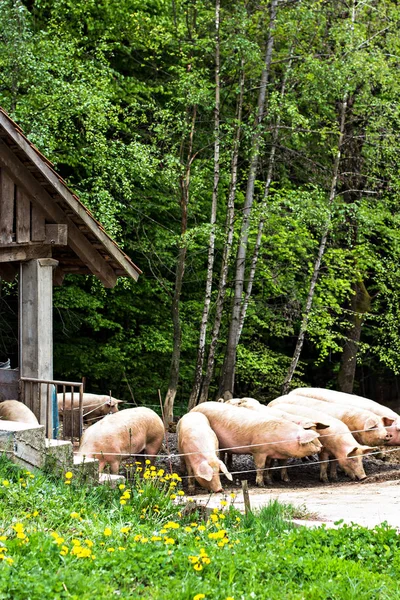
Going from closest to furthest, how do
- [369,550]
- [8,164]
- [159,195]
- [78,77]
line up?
[369,550] < [8,164] < [78,77] < [159,195]

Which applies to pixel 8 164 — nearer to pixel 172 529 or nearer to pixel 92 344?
pixel 172 529

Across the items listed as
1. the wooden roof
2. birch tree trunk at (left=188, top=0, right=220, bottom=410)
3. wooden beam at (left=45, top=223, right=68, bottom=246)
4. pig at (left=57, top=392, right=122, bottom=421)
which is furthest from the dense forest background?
wooden beam at (left=45, top=223, right=68, bottom=246)

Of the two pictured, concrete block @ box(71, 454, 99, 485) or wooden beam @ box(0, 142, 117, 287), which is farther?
wooden beam @ box(0, 142, 117, 287)

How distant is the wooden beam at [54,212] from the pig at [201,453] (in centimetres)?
227

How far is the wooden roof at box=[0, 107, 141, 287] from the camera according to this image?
1032 centimetres

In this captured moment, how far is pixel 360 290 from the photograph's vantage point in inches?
934

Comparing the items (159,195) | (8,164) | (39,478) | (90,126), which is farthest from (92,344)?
(39,478)

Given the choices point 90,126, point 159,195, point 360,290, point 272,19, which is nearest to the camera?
point 90,126

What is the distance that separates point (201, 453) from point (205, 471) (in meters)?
0.45

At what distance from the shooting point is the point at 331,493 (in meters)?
11.5

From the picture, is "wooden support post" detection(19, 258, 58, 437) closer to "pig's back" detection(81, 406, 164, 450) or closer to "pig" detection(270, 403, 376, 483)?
"pig's back" detection(81, 406, 164, 450)

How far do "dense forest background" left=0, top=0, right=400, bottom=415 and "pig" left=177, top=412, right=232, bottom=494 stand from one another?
5.29 m

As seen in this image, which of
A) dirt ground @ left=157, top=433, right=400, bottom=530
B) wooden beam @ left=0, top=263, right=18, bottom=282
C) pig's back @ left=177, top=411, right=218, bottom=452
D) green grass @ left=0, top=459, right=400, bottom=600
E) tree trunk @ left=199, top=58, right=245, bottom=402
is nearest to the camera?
green grass @ left=0, top=459, right=400, bottom=600

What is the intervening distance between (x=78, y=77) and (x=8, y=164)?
7605 millimetres
